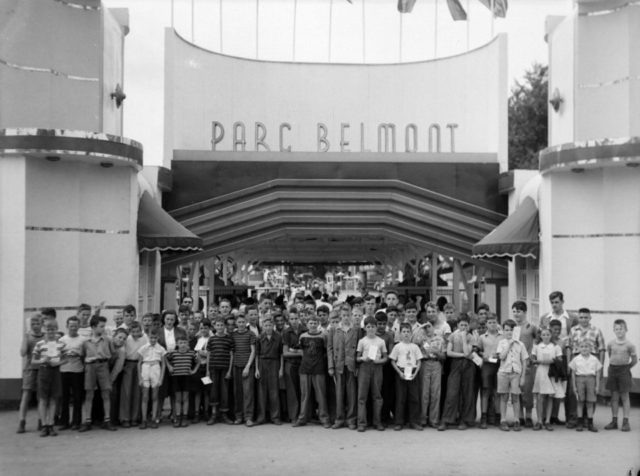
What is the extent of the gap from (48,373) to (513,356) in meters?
5.85

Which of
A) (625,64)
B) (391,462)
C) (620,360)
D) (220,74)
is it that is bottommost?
(391,462)

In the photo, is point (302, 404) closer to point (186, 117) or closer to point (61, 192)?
point (61, 192)

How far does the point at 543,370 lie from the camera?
10422 millimetres

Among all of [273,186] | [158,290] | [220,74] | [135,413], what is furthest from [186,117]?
[135,413]

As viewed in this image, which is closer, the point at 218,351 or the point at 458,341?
the point at 458,341

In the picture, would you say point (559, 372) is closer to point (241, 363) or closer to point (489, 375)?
point (489, 375)

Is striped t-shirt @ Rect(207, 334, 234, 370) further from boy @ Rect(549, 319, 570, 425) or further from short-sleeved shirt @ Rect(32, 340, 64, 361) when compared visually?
boy @ Rect(549, 319, 570, 425)

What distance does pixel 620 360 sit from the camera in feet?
34.4

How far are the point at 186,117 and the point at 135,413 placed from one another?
1171 cm

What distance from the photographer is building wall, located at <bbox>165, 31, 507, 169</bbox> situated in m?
20.8


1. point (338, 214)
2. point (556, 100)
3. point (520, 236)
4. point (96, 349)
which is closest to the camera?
point (96, 349)

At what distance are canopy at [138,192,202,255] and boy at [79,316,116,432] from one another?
3932mm

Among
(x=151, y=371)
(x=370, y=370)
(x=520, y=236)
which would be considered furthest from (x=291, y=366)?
(x=520, y=236)

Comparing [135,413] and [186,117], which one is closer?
[135,413]
